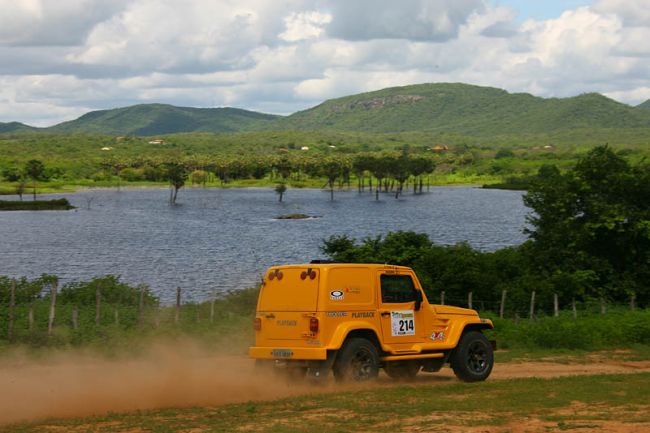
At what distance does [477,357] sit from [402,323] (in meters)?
2.37

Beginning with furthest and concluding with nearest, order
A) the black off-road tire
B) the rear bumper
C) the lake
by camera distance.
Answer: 1. the lake
2. the black off-road tire
3. the rear bumper

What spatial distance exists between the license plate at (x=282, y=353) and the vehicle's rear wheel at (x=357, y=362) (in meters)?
0.99

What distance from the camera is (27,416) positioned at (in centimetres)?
1648

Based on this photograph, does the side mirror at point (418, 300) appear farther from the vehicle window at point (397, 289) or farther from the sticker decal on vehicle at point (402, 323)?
the sticker decal on vehicle at point (402, 323)

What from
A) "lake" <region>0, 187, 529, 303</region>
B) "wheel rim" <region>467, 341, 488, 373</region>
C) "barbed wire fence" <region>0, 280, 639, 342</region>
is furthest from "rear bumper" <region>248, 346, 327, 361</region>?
"lake" <region>0, 187, 529, 303</region>

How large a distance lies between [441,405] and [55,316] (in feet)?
60.2

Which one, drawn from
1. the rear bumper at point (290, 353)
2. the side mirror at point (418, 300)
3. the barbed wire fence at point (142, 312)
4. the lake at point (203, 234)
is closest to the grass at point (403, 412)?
the rear bumper at point (290, 353)

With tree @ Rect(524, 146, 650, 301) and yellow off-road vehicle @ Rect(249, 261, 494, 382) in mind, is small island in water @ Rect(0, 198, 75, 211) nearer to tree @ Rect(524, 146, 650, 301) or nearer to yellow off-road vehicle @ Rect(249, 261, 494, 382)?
tree @ Rect(524, 146, 650, 301)

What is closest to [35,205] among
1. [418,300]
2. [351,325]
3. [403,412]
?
[418,300]

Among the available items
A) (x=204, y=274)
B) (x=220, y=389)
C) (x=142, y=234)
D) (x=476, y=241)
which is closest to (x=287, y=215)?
(x=142, y=234)

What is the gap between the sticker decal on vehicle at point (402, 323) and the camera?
781 inches

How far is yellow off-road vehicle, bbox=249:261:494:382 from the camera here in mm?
18766

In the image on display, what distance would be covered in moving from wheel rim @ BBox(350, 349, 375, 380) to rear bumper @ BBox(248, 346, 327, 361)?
90 cm

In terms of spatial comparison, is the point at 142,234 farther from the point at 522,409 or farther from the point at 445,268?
the point at 522,409
